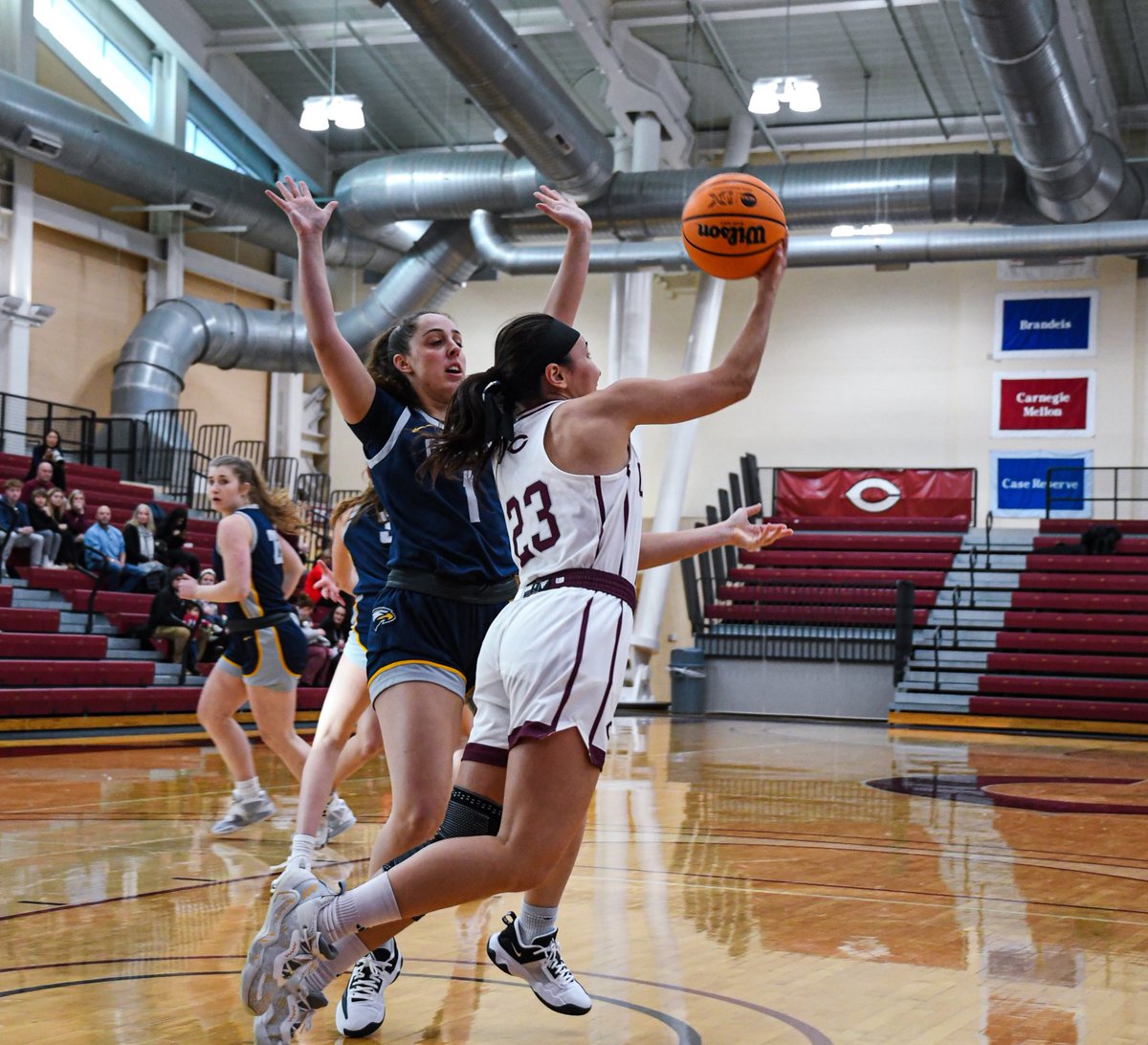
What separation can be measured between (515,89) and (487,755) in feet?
44.5

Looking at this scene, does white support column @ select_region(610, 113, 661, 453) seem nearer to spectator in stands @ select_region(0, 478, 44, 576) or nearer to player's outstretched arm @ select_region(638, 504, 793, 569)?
spectator in stands @ select_region(0, 478, 44, 576)

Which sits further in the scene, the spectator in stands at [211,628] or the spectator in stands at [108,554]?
the spectator in stands at [108,554]

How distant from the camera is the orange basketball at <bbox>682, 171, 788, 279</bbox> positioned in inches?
144

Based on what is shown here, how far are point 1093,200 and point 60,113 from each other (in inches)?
530

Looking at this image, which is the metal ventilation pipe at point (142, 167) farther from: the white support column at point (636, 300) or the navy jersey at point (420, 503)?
the navy jersey at point (420, 503)

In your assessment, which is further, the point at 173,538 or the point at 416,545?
the point at 173,538

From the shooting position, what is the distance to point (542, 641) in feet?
9.92

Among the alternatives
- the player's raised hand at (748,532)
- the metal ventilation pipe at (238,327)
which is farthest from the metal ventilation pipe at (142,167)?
the player's raised hand at (748,532)

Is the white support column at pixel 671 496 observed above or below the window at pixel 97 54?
below

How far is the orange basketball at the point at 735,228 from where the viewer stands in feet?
12.0

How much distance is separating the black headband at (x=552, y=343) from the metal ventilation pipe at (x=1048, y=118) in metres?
10.8

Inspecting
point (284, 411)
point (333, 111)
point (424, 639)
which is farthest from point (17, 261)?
point (424, 639)

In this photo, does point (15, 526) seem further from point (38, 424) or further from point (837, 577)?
point (837, 577)

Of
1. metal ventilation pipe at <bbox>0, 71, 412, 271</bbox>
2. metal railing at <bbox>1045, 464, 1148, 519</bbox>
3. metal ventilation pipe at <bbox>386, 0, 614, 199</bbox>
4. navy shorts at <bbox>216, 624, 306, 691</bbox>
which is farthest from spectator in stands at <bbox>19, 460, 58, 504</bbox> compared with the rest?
metal railing at <bbox>1045, 464, 1148, 519</bbox>
